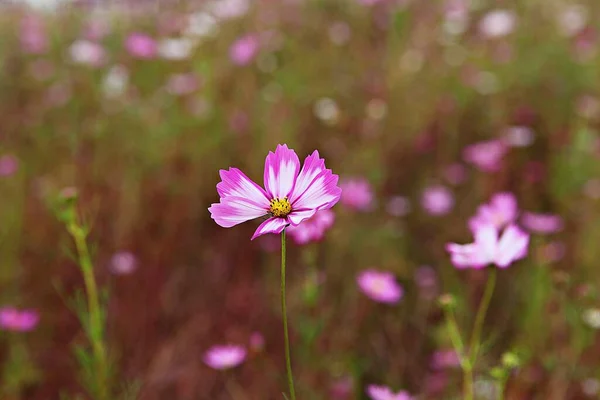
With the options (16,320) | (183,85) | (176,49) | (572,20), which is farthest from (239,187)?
(572,20)

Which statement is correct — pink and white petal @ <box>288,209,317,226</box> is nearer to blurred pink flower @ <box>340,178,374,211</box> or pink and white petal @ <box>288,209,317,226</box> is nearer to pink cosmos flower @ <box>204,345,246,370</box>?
pink cosmos flower @ <box>204,345,246,370</box>

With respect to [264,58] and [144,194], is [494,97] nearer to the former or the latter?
[264,58]

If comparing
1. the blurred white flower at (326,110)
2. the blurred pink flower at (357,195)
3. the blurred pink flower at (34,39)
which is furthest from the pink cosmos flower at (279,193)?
the blurred pink flower at (34,39)

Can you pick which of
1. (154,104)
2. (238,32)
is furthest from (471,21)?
(154,104)

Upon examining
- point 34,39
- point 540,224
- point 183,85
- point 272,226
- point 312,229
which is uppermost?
point 34,39

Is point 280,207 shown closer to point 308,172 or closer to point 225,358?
point 308,172

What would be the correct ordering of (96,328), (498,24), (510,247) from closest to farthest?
(510,247) < (96,328) < (498,24)

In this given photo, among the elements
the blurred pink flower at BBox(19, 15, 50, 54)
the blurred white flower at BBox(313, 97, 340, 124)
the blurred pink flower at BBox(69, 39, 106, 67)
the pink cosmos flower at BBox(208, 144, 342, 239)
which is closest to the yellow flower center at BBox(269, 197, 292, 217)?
the pink cosmos flower at BBox(208, 144, 342, 239)
